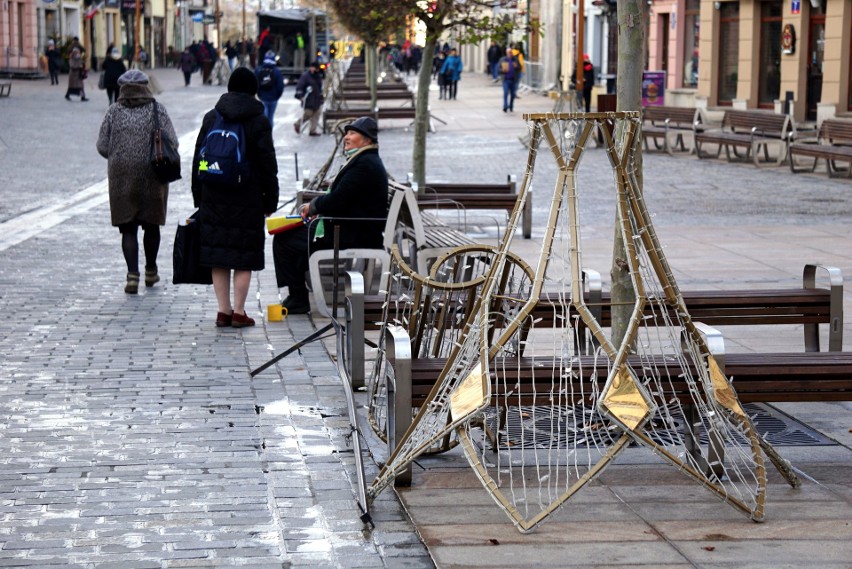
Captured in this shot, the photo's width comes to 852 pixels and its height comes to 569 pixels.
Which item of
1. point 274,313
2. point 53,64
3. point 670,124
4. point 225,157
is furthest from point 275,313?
point 53,64

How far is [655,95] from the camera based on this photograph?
3312 centimetres

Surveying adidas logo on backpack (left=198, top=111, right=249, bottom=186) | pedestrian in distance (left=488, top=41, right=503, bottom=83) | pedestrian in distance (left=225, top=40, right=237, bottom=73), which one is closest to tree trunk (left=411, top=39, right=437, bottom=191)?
adidas logo on backpack (left=198, top=111, right=249, bottom=186)

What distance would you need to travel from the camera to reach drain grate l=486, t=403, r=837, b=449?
6.42 m

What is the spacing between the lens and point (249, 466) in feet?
19.9

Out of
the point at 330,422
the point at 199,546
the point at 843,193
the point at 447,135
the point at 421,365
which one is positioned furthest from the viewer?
the point at 447,135

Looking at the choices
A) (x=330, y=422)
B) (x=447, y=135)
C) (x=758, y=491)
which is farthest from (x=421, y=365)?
(x=447, y=135)

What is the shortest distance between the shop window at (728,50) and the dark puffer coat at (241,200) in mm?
27576

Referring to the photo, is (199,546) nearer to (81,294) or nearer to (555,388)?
(555,388)

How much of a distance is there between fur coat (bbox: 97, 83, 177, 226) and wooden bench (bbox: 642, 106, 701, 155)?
17776 mm

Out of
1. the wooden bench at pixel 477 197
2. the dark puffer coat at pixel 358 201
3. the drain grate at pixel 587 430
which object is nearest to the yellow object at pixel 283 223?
the dark puffer coat at pixel 358 201

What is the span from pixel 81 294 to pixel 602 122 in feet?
20.7

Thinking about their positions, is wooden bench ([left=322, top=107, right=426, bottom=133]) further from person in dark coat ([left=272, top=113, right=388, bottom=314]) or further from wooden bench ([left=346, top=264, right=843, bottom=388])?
wooden bench ([left=346, top=264, right=843, bottom=388])

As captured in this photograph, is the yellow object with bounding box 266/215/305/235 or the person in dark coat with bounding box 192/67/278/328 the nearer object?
the person in dark coat with bounding box 192/67/278/328

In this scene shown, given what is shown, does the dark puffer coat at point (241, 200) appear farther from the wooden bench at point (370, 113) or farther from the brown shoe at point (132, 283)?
the wooden bench at point (370, 113)
